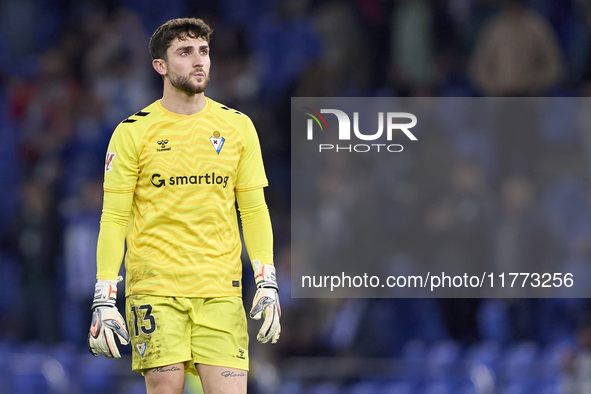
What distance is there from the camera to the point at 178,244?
5.13 m

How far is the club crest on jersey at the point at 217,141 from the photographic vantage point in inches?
207

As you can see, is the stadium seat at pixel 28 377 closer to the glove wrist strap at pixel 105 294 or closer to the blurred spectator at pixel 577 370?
the glove wrist strap at pixel 105 294

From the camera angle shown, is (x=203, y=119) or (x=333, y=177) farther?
(x=333, y=177)

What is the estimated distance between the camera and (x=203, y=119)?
5320 mm

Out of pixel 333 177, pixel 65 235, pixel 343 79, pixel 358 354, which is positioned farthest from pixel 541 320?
pixel 65 235

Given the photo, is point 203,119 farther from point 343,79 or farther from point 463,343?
point 343,79

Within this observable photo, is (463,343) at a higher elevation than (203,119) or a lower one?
lower

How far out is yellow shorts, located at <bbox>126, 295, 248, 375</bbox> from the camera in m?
5.04

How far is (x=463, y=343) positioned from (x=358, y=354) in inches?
43.3

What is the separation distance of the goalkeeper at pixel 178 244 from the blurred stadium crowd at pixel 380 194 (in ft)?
13.8

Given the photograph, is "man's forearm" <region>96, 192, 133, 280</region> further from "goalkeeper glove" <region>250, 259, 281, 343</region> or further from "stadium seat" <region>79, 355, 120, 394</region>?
"stadium seat" <region>79, 355, 120, 394</region>

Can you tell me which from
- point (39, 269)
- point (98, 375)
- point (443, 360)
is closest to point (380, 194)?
point (443, 360)

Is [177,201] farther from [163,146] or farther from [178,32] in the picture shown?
[178,32]

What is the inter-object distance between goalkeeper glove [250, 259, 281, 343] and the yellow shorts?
15 centimetres
